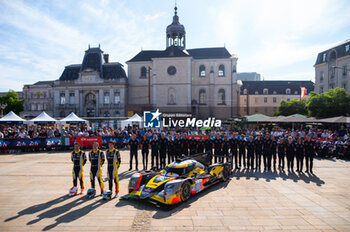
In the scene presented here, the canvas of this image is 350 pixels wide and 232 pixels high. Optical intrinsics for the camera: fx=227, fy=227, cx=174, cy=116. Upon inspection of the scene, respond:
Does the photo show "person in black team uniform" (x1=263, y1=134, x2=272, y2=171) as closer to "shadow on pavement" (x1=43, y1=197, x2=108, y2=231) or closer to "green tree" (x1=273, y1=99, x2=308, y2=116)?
"shadow on pavement" (x1=43, y1=197, x2=108, y2=231)

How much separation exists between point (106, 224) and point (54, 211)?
6.96ft

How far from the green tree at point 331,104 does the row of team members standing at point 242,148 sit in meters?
20.2

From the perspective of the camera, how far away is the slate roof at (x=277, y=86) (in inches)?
2761

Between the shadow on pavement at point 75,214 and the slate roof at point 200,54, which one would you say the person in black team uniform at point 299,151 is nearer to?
the shadow on pavement at point 75,214

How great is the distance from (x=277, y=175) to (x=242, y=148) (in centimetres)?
249

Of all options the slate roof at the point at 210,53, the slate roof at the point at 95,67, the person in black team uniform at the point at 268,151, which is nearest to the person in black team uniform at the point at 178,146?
the person in black team uniform at the point at 268,151

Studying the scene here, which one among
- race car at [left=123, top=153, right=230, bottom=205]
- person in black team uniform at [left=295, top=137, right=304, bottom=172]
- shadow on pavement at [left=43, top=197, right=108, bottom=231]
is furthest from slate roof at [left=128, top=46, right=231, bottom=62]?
shadow on pavement at [left=43, top=197, right=108, bottom=231]

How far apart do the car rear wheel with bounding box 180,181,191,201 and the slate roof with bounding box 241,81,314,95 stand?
219 ft

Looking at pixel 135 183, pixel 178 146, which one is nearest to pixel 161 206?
pixel 135 183

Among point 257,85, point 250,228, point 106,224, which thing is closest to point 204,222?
point 250,228

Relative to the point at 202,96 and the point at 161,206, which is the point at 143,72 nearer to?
the point at 202,96

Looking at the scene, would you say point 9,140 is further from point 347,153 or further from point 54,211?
point 347,153

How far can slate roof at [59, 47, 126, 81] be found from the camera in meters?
52.1

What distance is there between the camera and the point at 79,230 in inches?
237
